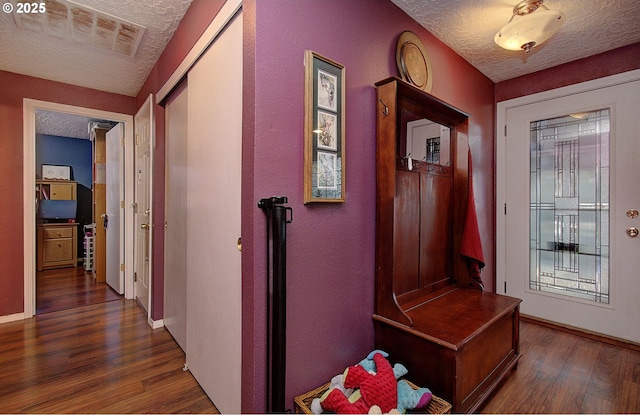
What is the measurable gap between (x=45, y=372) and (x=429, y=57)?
132 inches

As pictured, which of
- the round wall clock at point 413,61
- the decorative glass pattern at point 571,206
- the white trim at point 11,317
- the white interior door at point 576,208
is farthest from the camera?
the white trim at point 11,317

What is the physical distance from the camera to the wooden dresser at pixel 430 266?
1371mm

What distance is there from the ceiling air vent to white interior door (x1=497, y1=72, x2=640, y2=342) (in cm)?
345

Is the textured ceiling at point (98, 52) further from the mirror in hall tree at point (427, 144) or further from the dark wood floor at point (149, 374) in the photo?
the dark wood floor at point (149, 374)

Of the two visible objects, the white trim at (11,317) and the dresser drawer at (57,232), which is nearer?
the white trim at (11,317)

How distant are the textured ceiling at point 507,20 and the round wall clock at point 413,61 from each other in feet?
0.61

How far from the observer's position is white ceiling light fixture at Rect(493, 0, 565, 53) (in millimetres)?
1639

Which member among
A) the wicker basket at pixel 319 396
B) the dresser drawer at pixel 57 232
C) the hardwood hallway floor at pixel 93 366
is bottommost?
the hardwood hallway floor at pixel 93 366

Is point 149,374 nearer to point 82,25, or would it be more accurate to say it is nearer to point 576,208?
point 82,25

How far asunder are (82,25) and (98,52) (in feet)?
1.37

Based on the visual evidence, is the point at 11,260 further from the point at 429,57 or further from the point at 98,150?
the point at 429,57

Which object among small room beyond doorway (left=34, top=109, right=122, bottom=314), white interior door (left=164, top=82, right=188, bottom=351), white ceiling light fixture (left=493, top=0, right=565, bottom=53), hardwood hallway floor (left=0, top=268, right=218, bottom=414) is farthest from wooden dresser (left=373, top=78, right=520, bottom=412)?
small room beyond doorway (left=34, top=109, right=122, bottom=314)

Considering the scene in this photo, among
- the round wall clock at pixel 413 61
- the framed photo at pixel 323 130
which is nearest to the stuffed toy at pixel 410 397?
the framed photo at pixel 323 130

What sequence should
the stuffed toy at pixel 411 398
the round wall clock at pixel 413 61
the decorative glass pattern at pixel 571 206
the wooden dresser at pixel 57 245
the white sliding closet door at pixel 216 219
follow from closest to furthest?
the stuffed toy at pixel 411 398 → the white sliding closet door at pixel 216 219 → the round wall clock at pixel 413 61 → the decorative glass pattern at pixel 571 206 → the wooden dresser at pixel 57 245
